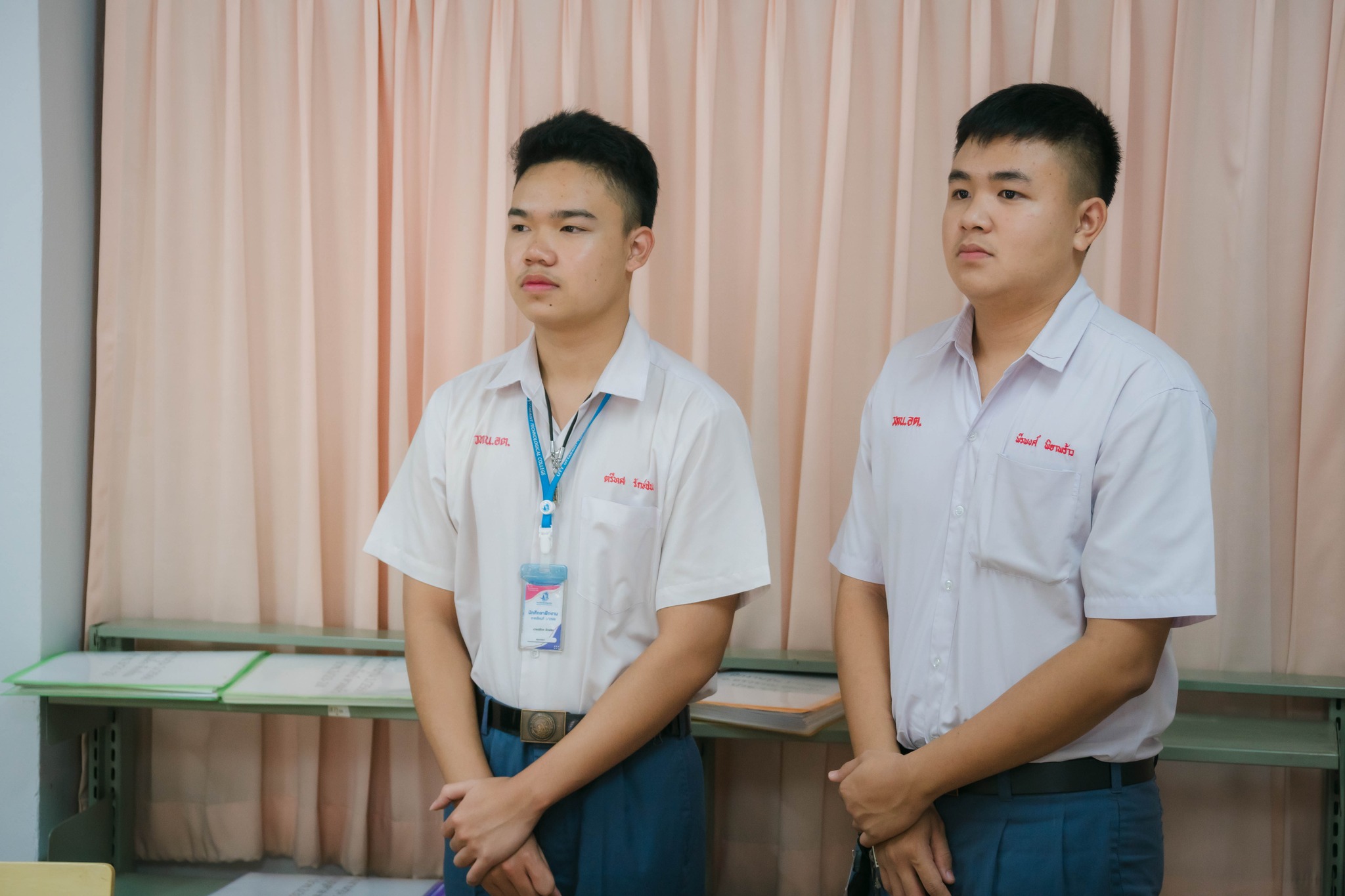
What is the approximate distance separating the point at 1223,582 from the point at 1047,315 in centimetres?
112

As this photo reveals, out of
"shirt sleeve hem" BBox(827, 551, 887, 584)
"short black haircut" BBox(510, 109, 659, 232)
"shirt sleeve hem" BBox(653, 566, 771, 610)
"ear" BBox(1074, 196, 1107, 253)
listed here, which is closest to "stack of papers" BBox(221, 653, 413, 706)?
"shirt sleeve hem" BBox(653, 566, 771, 610)

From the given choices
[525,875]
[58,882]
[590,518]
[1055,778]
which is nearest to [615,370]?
[590,518]

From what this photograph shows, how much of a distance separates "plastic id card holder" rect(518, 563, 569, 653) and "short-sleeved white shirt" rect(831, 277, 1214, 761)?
0.54m

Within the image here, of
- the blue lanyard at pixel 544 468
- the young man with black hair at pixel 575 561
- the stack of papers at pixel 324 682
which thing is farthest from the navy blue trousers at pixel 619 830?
the stack of papers at pixel 324 682

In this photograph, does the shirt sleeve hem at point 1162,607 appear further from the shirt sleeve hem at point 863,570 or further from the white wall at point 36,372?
the white wall at point 36,372

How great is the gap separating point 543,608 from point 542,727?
0.19 metres

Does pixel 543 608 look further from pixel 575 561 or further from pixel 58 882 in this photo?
pixel 58 882

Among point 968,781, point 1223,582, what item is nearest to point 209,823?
point 968,781

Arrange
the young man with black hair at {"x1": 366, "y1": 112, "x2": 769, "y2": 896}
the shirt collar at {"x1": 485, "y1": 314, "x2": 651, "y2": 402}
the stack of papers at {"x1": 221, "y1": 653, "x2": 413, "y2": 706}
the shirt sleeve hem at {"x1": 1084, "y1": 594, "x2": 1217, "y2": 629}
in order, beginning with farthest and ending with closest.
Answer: the stack of papers at {"x1": 221, "y1": 653, "x2": 413, "y2": 706} → the shirt collar at {"x1": 485, "y1": 314, "x2": 651, "y2": 402} → the young man with black hair at {"x1": 366, "y1": 112, "x2": 769, "y2": 896} → the shirt sleeve hem at {"x1": 1084, "y1": 594, "x2": 1217, "y2": 629}

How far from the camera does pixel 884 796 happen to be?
4.55 feet

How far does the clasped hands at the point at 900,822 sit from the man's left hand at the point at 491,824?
49 cm

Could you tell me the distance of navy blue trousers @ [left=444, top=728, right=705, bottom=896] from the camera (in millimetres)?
1516

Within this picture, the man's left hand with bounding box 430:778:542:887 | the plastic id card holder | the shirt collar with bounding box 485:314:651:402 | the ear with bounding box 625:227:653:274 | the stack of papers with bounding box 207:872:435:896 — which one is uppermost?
the ear with bounding box 625:227:653:274

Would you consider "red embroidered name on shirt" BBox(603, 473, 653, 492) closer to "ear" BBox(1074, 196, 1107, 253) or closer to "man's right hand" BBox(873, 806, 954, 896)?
"man's right hand" BBox(873, 806, 954, 896)
